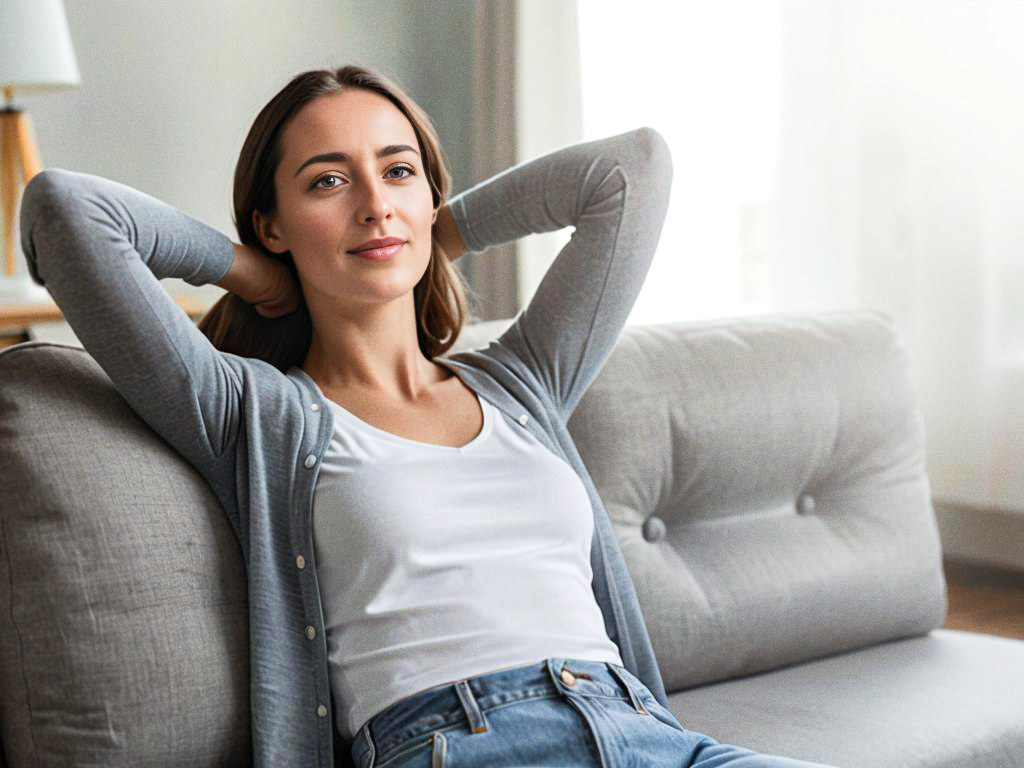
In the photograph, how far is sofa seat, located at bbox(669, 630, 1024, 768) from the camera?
Result: 1.38 metres

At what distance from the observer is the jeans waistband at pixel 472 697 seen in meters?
1.18

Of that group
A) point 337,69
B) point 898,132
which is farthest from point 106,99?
point 337,69

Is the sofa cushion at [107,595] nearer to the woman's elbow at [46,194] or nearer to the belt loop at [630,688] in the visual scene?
the woman's elbow at [46,194]

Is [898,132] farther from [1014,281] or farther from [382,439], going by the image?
[382,439]

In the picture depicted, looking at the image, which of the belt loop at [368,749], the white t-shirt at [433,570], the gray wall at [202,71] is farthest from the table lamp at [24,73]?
the belt loop at [368,749]

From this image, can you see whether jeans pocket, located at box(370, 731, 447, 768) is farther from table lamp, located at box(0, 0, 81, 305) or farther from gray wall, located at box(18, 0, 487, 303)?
gray wall, located at box(18, 0, 487, 303)

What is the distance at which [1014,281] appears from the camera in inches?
106

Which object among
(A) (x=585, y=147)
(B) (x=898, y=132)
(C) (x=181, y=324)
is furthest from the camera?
(B) (x=898, y=132)

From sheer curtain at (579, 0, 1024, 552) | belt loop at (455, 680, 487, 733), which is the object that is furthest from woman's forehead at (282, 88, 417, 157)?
sheer curtain at (579, 0, 1024, 552)

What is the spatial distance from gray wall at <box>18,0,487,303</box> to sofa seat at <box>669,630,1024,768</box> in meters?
2.43

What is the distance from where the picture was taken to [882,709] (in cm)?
147

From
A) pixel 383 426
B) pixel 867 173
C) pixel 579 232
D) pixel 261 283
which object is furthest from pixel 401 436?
pixel 867 173

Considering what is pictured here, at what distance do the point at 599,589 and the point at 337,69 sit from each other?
656mm

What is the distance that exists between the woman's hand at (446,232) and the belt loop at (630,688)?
556mm
